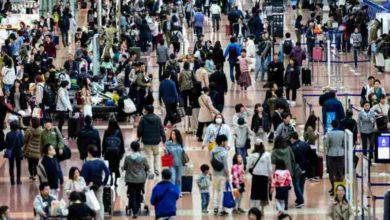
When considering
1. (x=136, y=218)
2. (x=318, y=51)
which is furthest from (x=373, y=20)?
(x=136, y=218)

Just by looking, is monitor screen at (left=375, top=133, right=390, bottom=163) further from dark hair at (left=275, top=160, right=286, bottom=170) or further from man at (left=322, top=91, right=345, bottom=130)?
man at (left=322, top=91, right=345, bottom=130)

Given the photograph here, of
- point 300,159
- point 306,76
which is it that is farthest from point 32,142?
point 306,76

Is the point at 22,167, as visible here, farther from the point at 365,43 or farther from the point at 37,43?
the point at 365,43

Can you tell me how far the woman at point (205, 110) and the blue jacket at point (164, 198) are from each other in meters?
8.24

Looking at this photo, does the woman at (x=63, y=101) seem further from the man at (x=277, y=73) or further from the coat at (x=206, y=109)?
the man at (x=277, y=73)

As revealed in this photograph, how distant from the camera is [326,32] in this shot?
4778 centimetres

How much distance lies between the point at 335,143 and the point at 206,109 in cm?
577

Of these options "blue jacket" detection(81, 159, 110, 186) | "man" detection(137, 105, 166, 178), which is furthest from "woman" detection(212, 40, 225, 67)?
"blue jacket" detection(81, 159, 110, 186)

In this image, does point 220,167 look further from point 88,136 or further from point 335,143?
point 88,136

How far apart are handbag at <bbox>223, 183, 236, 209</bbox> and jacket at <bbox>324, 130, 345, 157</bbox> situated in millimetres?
2162

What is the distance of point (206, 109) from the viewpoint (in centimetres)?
3138

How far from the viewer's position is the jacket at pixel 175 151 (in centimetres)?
2547

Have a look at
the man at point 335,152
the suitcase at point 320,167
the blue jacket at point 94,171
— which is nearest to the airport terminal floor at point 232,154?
the suitcase at point 320,167

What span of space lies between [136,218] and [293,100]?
12381 mm
